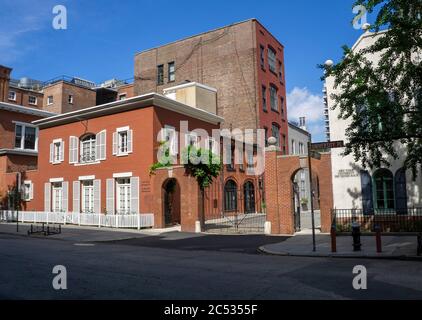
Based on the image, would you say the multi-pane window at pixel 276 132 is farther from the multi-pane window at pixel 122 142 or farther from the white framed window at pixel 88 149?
the white framed window at pixel 88 149

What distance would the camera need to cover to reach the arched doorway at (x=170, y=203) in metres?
23.5

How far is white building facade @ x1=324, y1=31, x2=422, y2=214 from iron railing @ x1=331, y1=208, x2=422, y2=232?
0.19m

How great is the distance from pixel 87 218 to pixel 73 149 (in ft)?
20.0

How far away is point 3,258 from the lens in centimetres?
1146

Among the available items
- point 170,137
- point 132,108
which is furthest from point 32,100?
point 170,137

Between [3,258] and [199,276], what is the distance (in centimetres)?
641

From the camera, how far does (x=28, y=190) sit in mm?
31797

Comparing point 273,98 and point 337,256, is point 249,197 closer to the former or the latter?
point 273,98

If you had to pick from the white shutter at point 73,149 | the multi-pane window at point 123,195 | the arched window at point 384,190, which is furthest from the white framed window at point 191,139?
the arched window at point 384,190

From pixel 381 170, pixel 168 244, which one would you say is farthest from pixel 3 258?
pixel 381 170

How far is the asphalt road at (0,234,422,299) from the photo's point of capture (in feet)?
22.8

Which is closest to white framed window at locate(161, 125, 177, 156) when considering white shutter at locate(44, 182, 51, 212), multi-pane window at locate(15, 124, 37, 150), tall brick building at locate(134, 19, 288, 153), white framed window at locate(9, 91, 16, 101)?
white shutter at locate(44, 182, 51, 212)
